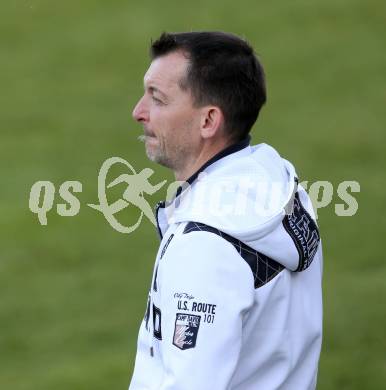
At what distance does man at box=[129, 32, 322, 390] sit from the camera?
2.46 meters

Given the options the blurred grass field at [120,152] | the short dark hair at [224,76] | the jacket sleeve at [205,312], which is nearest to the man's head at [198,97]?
the short dark hair at [224,76]

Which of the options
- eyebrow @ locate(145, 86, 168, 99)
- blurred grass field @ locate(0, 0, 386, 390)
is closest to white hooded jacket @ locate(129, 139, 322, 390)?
eyebrow @ locate(145, 86, 168, 99)

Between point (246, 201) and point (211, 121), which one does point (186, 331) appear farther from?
point (211, 121)

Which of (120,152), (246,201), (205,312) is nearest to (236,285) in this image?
(205,312)

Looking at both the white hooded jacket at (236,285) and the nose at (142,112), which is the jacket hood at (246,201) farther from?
the nose at (142,112)

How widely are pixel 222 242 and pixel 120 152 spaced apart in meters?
4.82

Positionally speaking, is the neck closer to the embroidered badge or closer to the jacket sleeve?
the jacket sleeve

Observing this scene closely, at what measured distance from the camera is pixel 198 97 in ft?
9.14

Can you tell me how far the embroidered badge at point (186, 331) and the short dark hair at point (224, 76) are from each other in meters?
0.55

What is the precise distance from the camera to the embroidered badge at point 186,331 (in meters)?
2.46

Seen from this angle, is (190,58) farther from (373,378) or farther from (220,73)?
(373,378)

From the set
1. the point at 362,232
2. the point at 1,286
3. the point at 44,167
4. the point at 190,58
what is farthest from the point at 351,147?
the point at 190,58

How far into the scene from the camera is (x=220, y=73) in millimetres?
2795

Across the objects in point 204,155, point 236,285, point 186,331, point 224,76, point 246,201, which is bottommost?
point 186,331
